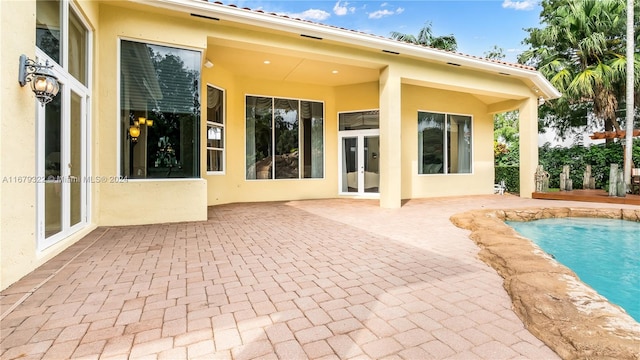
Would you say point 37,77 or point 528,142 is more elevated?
point 528,142

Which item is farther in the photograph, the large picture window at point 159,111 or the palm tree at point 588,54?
the palm tree at point 588,54

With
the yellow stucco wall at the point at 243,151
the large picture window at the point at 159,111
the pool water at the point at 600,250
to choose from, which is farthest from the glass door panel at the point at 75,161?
the pool water at the point at 600,250

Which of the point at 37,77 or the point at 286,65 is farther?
the point at 286,65

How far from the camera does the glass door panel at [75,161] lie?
13.5 ft

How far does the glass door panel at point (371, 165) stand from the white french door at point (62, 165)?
6931mm

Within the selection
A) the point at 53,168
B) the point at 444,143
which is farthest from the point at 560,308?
the point at 444,143

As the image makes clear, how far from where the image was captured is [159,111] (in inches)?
207

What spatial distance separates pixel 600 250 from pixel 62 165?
788 centimetres

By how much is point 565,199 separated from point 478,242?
6769 mm

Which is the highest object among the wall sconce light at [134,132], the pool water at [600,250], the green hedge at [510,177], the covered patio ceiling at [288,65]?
the covered patio ceiling at [288,65]

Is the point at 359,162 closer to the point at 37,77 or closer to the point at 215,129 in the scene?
the point at 215,129

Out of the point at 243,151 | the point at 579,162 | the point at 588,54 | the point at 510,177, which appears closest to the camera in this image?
the point at 243,151

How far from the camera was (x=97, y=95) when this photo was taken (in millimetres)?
4918

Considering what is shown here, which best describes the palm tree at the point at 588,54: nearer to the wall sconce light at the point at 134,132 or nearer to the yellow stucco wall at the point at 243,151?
the yellow stucco wall at the point at 243,151
